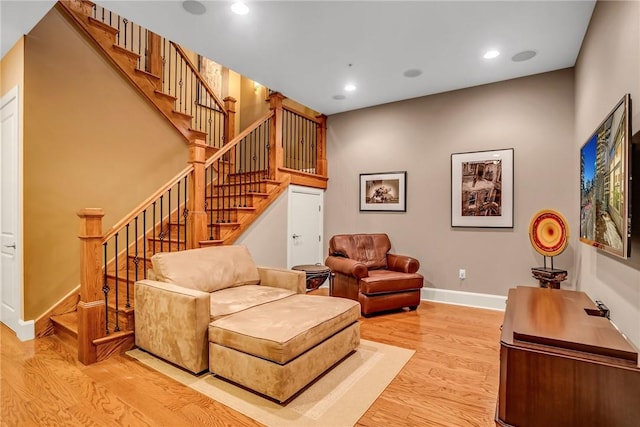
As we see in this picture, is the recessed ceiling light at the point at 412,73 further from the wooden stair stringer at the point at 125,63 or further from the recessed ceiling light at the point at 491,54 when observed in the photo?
the wooden stair stringer at the point at 125,63

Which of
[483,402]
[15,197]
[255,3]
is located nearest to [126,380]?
[15,197]

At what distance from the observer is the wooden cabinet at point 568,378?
123cm

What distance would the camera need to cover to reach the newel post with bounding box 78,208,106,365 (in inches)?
102

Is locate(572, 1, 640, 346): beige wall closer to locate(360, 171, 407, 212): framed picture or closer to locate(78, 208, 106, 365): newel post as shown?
locate(360, 171, 407, 212): framed picture

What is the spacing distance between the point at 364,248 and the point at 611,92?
310cm

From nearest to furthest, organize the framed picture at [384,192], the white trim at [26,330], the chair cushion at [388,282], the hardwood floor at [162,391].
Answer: the hardwood floor at [162,391] < the white trim at [26,330] < the chair cushion at [388,282] < the framed picture at [384,192]

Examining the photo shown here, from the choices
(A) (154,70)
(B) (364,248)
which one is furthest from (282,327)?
(A) (154,70)

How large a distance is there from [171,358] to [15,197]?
228cm

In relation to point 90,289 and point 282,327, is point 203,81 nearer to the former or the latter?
point 90,289

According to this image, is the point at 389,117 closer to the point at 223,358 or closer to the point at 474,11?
the point at 474,11

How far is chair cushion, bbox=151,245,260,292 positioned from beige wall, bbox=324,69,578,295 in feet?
8.21

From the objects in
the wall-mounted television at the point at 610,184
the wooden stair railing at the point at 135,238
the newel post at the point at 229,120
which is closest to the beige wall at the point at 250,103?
the newel post at the point at 229,120

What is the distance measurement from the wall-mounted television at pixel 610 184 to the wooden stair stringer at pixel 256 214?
3361 mm

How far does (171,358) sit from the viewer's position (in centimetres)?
252
